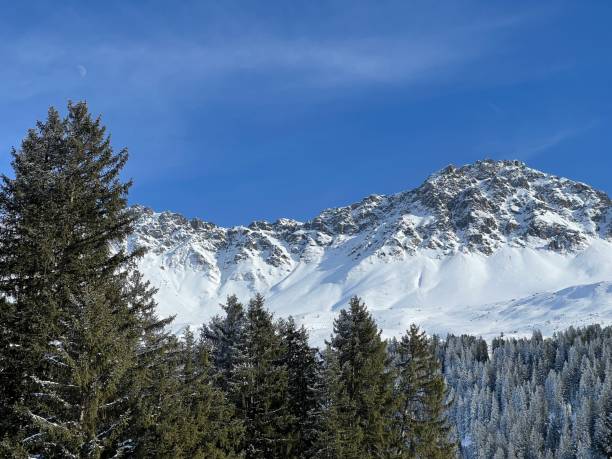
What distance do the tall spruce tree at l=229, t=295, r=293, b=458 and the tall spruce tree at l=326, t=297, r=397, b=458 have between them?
222cm

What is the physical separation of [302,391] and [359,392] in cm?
324

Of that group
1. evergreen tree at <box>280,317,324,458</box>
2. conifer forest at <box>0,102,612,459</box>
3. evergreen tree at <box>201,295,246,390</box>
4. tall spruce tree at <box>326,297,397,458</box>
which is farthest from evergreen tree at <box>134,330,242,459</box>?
tall spruce tree at <box>326,297,397,458</box>

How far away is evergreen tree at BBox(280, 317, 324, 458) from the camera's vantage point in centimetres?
2511

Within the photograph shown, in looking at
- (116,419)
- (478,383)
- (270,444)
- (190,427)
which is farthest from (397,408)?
(478,383)

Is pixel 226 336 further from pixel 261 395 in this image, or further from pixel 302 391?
pixel 261 395

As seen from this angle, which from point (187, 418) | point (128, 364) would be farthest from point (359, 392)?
point (128, 364)

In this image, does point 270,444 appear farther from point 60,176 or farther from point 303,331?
point 60,176

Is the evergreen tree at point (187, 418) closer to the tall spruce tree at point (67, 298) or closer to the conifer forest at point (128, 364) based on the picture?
the conifer forest at point (128, 364)

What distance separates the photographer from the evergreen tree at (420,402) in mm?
28328

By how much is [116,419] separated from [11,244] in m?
5.70

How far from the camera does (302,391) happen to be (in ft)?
92.2

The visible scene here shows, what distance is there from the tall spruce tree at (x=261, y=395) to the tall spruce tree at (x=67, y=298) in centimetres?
934

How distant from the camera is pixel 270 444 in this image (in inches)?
979

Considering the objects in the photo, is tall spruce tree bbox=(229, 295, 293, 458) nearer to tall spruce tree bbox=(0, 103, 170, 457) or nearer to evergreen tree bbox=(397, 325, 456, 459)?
evergreen tree bbox=(397, 325, 456, 459)
